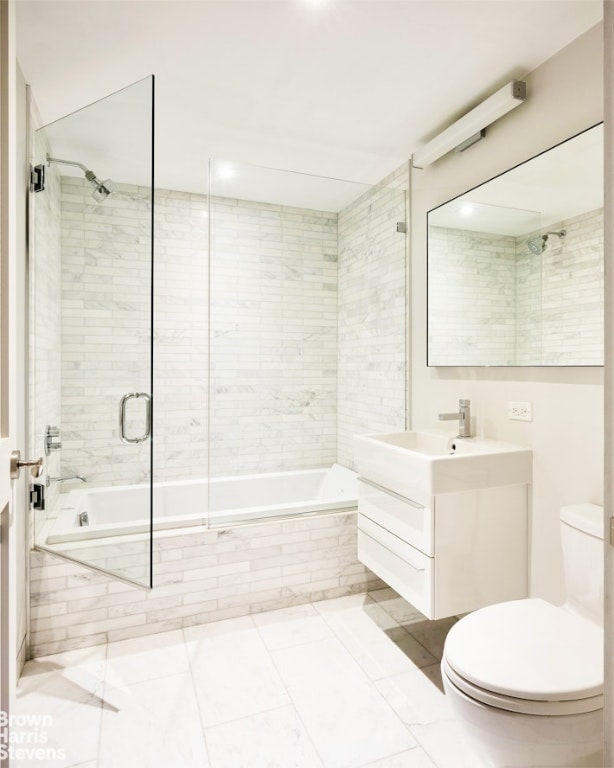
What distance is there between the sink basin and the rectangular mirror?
40 cm

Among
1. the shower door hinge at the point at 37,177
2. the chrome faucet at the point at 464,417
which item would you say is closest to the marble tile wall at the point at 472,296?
the chrome faucet at the point at 464,417

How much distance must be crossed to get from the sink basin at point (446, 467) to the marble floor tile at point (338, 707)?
0.77m

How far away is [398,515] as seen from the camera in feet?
6.71

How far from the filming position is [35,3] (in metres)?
1.60

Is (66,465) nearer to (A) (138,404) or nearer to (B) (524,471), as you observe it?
(A) (138,404)

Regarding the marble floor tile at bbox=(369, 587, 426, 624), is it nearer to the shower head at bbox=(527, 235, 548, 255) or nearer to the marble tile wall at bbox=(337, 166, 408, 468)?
the marble tile wall at bbox=(337, 166, 408, 468)

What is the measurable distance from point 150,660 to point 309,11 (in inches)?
106

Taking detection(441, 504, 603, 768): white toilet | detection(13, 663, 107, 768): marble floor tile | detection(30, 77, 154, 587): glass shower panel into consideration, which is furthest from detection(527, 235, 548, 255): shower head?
detection(13, 663, 107, 768): marble floor tile

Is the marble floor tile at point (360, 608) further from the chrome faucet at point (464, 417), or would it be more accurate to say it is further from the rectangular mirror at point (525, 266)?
the rectangular mirror at point (525, 266)

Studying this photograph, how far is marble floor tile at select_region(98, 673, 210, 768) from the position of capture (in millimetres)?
1533

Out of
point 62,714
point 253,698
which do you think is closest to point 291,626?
point 253,698

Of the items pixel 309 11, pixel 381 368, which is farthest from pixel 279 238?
pixel 309 11

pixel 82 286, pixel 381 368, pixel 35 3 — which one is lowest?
pixel 381 368

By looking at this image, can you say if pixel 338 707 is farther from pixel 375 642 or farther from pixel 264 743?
pixel 375 642
